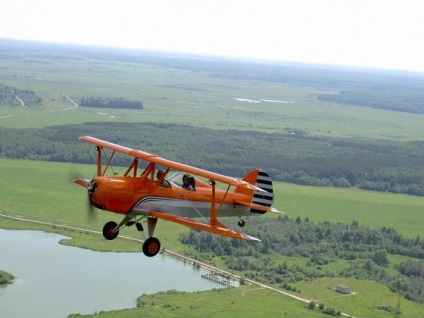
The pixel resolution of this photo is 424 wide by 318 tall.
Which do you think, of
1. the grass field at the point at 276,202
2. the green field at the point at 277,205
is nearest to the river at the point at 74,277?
the green field at the point at 277,205

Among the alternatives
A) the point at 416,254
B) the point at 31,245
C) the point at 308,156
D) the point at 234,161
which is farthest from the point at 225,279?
the point at 308,156

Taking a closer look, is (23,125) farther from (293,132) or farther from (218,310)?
(218,310)

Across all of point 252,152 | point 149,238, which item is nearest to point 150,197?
point 149,238

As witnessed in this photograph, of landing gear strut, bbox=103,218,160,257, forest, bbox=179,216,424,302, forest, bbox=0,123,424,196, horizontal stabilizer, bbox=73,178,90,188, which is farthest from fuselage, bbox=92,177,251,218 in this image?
forest, bbox=0,123,424,196

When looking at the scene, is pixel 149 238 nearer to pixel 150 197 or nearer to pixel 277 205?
pixel 150 197

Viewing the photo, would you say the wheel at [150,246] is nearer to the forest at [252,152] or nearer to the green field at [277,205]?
the green field at [277,205]
